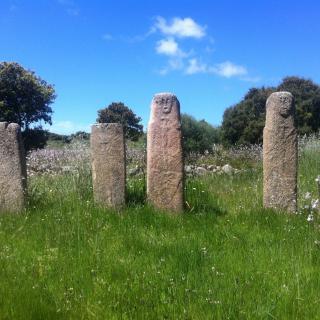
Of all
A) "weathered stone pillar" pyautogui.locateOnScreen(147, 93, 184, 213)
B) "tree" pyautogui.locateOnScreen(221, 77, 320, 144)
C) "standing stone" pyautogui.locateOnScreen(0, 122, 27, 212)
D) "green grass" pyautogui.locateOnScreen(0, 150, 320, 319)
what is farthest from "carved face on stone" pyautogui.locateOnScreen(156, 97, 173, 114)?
"tree" pyautogui.locateOnScreen(221, 77, 320, 144)

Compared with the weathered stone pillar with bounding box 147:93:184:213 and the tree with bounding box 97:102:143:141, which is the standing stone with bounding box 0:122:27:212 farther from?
the tree with bounding box 97:102:143:141

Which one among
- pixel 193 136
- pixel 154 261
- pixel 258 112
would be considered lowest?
pixel 154 261

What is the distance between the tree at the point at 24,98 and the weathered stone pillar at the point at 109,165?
2333 cm

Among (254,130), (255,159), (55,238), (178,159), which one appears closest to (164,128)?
(178,159)

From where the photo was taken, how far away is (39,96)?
3141cm

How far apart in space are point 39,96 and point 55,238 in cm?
2606

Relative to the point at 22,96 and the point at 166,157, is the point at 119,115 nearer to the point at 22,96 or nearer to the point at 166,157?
the point at 22,96

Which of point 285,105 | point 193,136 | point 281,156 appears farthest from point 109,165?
point 193,136

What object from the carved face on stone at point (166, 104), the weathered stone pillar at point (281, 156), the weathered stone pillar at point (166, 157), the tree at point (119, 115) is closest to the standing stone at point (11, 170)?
the weathered stone pillar at point (166, 157)

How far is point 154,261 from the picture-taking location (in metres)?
5.56

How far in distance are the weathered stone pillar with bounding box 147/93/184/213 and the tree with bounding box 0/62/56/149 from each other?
2355 cm

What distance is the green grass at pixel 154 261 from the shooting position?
4488 mm

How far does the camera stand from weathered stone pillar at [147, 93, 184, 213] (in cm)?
789

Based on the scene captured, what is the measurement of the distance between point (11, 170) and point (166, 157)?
232cm
